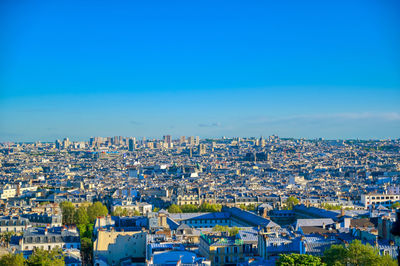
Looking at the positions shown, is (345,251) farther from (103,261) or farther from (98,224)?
(98,224)

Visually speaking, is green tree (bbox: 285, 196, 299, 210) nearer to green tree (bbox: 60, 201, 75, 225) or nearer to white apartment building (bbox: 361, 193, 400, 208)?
white apartment building (bbox: 361, 193, 400, 208)

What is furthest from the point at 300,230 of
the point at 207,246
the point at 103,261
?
the point at 103,261

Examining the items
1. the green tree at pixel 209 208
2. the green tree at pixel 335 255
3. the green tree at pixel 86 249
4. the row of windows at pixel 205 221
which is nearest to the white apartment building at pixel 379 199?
the green tree at pixel 209 208

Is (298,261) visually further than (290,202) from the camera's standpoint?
No

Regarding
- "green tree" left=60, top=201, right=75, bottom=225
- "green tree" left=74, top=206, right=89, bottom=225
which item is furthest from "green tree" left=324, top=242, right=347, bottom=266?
"green tree" left=60, top=201, right=75, bottom=225

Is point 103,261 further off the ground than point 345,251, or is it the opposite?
point 345,251

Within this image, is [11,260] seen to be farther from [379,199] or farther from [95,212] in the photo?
[379,199]

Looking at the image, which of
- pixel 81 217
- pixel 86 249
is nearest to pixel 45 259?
pixel 86 249

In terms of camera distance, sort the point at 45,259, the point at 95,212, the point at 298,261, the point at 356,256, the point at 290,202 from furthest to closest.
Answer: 1. the point at 290,202
2. the point at 95,212
3. the point at 45,259
4. the point at 356,256
5. the point at 298,261
